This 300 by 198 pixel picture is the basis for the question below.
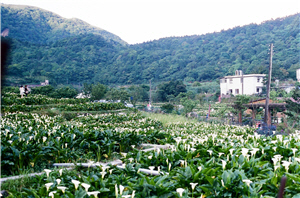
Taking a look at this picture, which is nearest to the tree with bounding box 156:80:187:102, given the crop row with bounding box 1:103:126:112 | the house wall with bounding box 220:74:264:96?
the house wall with bounding box 220:74:264:96

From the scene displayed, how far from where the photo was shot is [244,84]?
32.9 m

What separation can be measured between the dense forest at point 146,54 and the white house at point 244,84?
3222mm

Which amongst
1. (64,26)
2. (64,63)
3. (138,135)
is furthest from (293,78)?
(64,26)

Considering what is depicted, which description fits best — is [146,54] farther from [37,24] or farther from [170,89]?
[37,24]

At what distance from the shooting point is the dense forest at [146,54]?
36263mm

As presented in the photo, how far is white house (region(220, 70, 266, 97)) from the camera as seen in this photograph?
31.8 m

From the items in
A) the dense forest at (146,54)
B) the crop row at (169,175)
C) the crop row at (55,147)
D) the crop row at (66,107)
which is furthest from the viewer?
the dense forest at (146,54)

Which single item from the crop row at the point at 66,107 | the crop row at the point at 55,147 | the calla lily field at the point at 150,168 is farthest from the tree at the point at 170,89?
the crop row at the point at 55,147

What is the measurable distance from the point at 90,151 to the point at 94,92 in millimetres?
18873

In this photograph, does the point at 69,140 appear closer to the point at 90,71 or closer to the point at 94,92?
the point at 94,92

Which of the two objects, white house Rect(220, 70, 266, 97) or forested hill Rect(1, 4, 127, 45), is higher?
forested hill Rect(1, 4, 127, 45)

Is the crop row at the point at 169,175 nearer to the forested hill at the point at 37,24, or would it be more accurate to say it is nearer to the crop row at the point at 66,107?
the crop row at the point at 66,107

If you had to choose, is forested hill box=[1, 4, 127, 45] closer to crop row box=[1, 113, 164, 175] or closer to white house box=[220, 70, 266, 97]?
crop row box=[1, 113, 164, 175]

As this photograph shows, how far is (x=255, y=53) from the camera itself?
43031 mm
